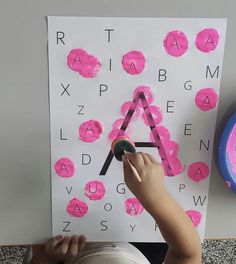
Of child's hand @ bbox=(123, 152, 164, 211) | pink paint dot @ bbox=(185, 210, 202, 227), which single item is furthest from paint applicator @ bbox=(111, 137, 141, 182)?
pink paint dot @ bbox=(185, 210, 202, 227)

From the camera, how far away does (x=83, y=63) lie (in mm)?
416

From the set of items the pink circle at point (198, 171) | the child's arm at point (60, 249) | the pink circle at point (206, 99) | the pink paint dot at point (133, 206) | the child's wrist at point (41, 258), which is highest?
the pink circle at point (206, 99)

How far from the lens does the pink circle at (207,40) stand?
41 centimetres

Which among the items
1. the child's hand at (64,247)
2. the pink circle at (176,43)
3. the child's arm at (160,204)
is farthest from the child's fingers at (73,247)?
the pink circle at (176,43)

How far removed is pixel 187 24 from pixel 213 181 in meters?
0.18

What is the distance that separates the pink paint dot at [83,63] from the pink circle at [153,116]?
Answer: 2.8 inches

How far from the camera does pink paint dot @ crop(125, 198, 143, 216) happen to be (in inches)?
18.4

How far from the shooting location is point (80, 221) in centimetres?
48

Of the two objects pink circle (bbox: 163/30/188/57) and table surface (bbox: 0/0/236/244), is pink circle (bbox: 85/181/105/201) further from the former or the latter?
pink circle (bbox: 163/30/188/57)

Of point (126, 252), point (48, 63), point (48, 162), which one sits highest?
point (48, 63)

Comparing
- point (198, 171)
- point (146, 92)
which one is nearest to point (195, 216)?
point (198, 171)

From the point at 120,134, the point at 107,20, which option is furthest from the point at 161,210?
the point at 107,20

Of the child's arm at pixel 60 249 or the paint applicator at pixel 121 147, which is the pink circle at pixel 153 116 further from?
the child's arm at pixel 60 249

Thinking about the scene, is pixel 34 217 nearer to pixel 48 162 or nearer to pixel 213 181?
pixel 48 162
